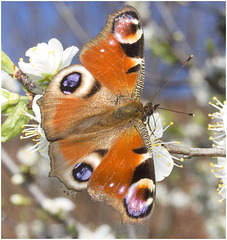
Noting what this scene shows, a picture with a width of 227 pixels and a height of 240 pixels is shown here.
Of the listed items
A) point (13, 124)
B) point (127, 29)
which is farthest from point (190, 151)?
point (13, 124)

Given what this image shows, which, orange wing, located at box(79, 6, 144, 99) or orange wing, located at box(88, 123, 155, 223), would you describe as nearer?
orange wing, located at box(88, 123, 155, 223)

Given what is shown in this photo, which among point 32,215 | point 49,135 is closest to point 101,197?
point 49,135

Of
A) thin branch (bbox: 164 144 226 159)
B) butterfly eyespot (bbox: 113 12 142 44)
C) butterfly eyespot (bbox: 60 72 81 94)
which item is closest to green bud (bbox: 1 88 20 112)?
butterfly eyespot (bbox: 60 72 81 94)

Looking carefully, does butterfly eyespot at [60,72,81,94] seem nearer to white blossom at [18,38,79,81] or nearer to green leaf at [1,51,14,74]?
white blossom at [18,38,79,81]

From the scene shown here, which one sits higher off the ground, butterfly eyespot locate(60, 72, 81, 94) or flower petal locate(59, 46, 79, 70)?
flower petal locate(59, 46, 79, 70)

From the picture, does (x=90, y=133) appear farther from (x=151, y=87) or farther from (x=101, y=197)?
(x=151, y=87)

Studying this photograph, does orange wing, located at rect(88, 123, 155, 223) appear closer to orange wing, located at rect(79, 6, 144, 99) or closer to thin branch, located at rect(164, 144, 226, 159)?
thin branch, located at rect(164, 144, 226, 159)
